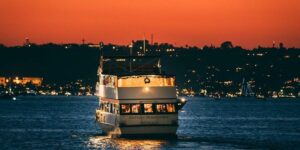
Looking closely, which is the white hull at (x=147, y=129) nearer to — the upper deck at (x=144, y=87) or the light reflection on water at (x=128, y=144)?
the light reflection on water at (x=128, y=144)

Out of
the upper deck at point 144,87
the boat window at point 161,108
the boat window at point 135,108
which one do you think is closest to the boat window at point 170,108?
the boat window at point 161,108

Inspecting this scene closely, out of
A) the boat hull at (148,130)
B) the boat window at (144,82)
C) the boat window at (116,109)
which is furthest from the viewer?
the boat window at (116,109)

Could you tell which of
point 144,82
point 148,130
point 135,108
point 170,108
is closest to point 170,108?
point 170,108

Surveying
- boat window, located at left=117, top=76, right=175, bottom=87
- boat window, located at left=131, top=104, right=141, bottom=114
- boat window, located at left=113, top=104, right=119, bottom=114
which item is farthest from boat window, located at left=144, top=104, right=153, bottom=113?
boat window, located at left=113, top=104, right=119, bottom=114

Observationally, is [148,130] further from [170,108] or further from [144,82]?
[144,82]

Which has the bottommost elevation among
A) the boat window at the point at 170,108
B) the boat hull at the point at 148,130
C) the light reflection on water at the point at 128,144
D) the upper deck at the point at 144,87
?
the light reflection on water at the point at 128,144

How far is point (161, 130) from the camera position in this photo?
73.8 metres

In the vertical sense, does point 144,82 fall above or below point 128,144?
above

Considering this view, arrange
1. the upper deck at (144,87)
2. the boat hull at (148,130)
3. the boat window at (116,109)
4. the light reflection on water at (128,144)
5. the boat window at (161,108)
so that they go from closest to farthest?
the light reflection on water at (128,144)
the boat hull at (148,130)
the boat window at (161,108)
the upper deck at (144,87)
the boat window at (116,109)

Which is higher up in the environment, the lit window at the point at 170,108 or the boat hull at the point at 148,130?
the lit window at the point at 170,108

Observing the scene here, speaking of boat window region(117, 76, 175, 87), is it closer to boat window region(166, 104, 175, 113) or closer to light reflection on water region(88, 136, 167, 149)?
boat window region(166, 104, 175, 113)

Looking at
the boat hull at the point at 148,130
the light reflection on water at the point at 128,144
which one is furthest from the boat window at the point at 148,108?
the light reflection on water at the point at 128,144

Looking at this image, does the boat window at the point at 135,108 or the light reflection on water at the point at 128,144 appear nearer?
the light reflection on water at the point at 128,144

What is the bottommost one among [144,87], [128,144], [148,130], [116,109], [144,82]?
[128,144]
